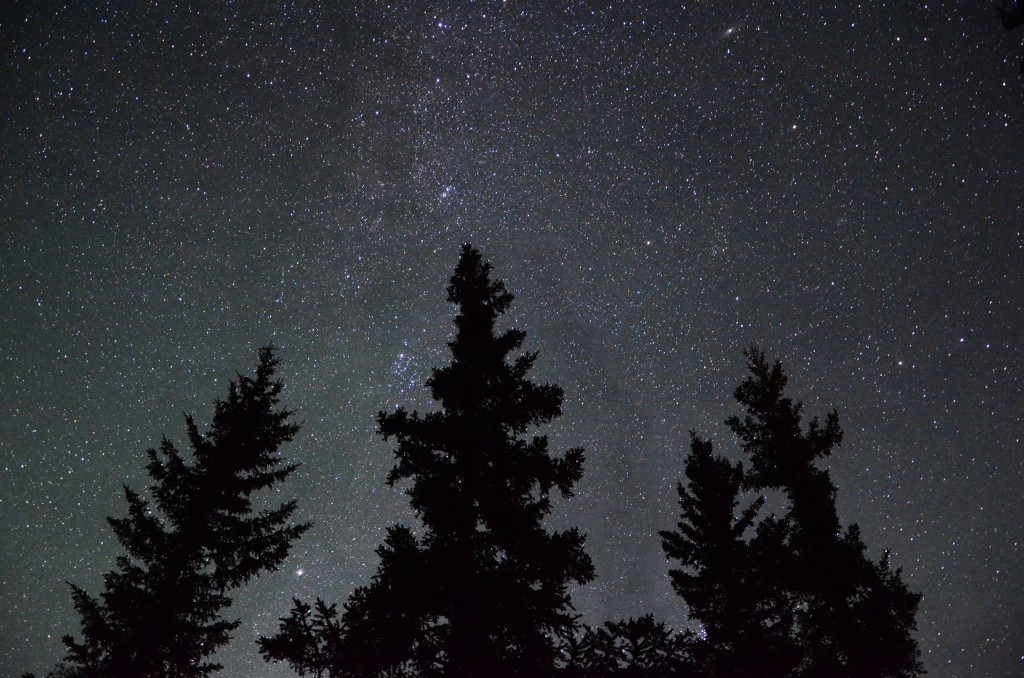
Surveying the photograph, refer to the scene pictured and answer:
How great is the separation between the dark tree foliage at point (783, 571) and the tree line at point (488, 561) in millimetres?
37

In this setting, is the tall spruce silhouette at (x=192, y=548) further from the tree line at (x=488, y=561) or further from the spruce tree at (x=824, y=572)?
the spruce tree at (x=824, y=572)

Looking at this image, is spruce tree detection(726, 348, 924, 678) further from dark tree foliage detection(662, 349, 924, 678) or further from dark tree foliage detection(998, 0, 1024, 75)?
dark tree foliage detection(998, 0, 1024, 75)

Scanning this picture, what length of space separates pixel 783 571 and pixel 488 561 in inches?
294

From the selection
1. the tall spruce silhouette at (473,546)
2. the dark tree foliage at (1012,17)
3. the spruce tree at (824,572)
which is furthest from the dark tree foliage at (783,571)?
the dark tree foliage at (1012,17)

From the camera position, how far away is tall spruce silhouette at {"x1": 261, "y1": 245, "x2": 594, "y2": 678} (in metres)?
6.46

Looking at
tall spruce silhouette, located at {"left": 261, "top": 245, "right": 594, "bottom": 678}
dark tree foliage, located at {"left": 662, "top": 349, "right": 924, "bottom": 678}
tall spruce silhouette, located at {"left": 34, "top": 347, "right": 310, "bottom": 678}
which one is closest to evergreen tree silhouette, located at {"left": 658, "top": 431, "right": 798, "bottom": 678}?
dark tree foliage, located at {"left": 662, "top": 349, "right": 924, "bottom": 678}

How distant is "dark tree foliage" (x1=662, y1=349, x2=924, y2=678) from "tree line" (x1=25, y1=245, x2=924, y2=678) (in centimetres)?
4

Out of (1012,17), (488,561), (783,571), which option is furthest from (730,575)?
(1012,17)

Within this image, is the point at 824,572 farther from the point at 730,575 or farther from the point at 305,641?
the point at 305,641

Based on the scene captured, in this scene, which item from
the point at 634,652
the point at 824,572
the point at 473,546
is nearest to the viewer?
the point at 634,652

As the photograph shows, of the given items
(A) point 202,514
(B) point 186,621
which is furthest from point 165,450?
(B) point 186,621

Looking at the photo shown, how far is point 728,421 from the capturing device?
1334cm

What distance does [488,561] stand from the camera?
24.6 feet

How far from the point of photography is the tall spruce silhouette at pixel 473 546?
646cm
